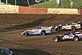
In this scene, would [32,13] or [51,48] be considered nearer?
[51,48]

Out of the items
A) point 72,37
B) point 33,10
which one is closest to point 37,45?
point 72,37

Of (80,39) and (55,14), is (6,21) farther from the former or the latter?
(80,39)

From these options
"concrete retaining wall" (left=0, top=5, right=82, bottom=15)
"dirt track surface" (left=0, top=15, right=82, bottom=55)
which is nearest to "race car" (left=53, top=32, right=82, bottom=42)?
"dirt track surface" (left=0, top=15, right=82, bottom=55)

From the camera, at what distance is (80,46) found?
3216 cm

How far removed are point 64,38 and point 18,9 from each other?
93.3 ft

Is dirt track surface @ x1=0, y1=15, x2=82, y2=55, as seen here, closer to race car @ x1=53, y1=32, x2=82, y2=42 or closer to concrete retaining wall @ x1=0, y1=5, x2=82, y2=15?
race car @ x1=53, y1=32, x2=82, y2=42

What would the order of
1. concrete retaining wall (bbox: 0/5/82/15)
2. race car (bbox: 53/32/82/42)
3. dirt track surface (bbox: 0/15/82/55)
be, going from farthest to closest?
concrete retaining wall (bbox: 0/5/82/15), race car (bbox: 53/32/82/42), dirt track surface (bbox: 0/15/82/55)

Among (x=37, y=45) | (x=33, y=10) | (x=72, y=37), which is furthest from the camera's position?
(x=33, y=10)

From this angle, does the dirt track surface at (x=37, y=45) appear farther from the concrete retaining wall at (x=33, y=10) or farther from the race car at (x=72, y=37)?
the concrete retaining wall at (x=33, y=10)

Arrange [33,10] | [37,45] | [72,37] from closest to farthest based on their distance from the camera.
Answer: [37,45]
[72,37]
[33,10]

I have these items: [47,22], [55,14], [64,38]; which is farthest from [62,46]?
[55,14]

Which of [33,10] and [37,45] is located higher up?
[33,10]

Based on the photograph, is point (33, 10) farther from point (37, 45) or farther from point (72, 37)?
point (37, 45)

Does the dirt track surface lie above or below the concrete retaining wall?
below
